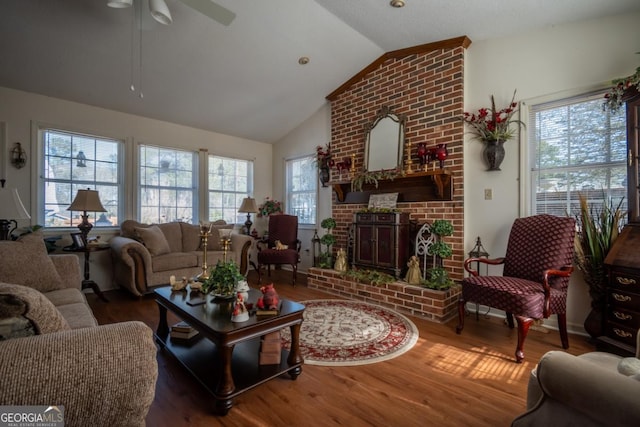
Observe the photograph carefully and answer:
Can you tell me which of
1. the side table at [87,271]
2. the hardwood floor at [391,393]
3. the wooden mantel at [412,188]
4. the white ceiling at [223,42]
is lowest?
the hardwood floor at [391,393]

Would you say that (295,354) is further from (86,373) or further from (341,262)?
(341,262)

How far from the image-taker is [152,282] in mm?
3658

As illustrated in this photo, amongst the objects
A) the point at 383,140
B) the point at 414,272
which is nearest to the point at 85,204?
the point at 383,140

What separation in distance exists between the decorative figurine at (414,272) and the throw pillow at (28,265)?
10.5ft

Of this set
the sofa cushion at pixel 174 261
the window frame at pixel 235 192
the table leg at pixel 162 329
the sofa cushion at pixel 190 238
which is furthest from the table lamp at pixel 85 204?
the table leg at pixel 162 329

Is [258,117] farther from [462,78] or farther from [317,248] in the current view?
[462,78]

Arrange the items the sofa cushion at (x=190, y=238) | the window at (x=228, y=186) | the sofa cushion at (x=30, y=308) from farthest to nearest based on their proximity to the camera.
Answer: the window at (x=228, y=186) → the sofa cushion at (x=190, y=238) → the sofa cushion at (x=30, y=308)

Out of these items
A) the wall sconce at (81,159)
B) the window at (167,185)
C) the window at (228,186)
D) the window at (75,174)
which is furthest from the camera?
the window at (228,186)

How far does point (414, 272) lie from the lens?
3.34m

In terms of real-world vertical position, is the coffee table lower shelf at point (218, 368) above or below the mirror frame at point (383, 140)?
below

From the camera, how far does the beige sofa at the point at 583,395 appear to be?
83 cm

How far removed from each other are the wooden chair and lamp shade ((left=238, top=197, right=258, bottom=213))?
3.57m

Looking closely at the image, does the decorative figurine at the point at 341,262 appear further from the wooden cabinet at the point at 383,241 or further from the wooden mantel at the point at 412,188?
the wooden mantel at the point at 412,188

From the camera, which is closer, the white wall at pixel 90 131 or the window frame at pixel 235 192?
the white wall at pixel 90 131
